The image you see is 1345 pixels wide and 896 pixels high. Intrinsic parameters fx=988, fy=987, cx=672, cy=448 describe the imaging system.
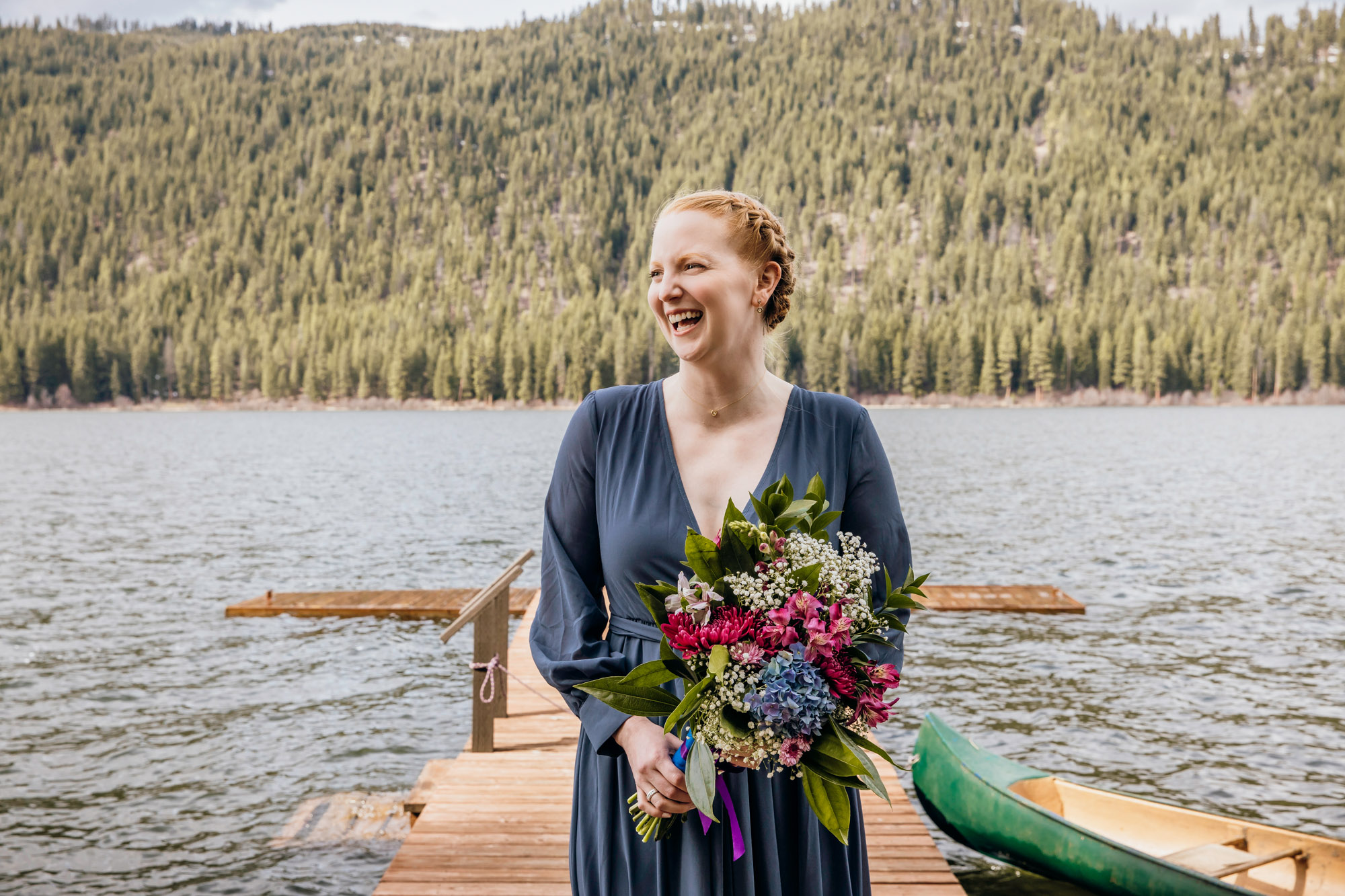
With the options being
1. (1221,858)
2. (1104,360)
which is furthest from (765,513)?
(1104,360)

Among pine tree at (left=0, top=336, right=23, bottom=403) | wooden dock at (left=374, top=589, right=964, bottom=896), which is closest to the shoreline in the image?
pine tree at (left=0, top=336, right=23, bottom=403)

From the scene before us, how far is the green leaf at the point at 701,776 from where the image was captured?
1.83 meters

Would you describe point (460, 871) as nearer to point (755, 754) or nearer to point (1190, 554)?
point (755, 754)

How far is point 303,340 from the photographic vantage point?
141000 millimetres

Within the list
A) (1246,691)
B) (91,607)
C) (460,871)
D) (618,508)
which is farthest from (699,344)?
(91,607)

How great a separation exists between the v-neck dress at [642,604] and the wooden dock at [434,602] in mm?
14752

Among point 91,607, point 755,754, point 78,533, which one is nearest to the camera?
point 755,754

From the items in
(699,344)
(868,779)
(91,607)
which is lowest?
(91,607)

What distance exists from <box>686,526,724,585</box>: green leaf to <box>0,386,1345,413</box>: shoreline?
117 meters

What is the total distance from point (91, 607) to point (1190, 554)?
25.3m

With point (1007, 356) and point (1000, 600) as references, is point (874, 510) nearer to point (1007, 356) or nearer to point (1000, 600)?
point (1000, 600)

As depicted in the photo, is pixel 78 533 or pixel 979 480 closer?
pixel 78 533

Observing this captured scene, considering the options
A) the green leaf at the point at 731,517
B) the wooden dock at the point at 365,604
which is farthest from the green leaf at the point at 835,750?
the wooden dock at the point at 365,604

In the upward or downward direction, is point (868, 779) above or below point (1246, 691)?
above
